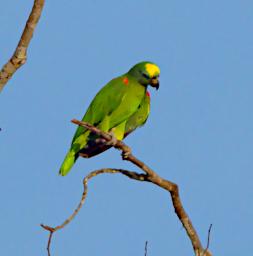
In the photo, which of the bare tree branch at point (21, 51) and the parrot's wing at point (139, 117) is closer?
the bare tree branch at point (21, 51)

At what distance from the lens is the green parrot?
7414 millimetres

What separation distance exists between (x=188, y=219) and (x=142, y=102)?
2.89 meters

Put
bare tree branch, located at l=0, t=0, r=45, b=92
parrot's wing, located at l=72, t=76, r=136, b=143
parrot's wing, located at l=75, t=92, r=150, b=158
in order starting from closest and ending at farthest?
bare tree branch, located at l=0, t=0, r=45, b=92 → parrot's wing, located at l=72, t=76, r=136, b=143 → parrot's wing, located at l=75, t=92, r=150, b=158

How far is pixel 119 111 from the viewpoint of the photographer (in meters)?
7.63

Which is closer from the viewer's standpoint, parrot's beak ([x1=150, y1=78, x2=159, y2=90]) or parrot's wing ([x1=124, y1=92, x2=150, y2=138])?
parrot's wing ([x1=124, y1=92, x2=150, y2=138])

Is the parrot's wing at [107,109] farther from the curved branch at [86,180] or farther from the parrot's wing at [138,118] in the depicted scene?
the curved branch at [86,180]

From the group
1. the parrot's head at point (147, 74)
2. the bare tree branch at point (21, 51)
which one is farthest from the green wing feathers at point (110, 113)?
the bare tree branch at point (21, 51)

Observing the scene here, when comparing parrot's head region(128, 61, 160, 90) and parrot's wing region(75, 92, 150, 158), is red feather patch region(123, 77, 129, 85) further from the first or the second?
parrot's wing region(75, 92, 150, 158)

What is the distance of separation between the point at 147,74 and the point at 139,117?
26.0 inches

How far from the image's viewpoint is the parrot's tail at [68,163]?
7301mm

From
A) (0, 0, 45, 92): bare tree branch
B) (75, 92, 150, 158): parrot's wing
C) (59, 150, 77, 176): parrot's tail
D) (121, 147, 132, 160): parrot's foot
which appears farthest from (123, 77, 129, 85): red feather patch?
(0, 0, 45, 92): bare tree branch

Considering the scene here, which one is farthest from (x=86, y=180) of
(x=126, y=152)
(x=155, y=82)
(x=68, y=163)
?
(x=155, y=82)

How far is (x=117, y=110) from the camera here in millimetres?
7633

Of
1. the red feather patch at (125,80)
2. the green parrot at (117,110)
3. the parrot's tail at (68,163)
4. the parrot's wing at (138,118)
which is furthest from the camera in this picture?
the red feather patch at (125,80)
